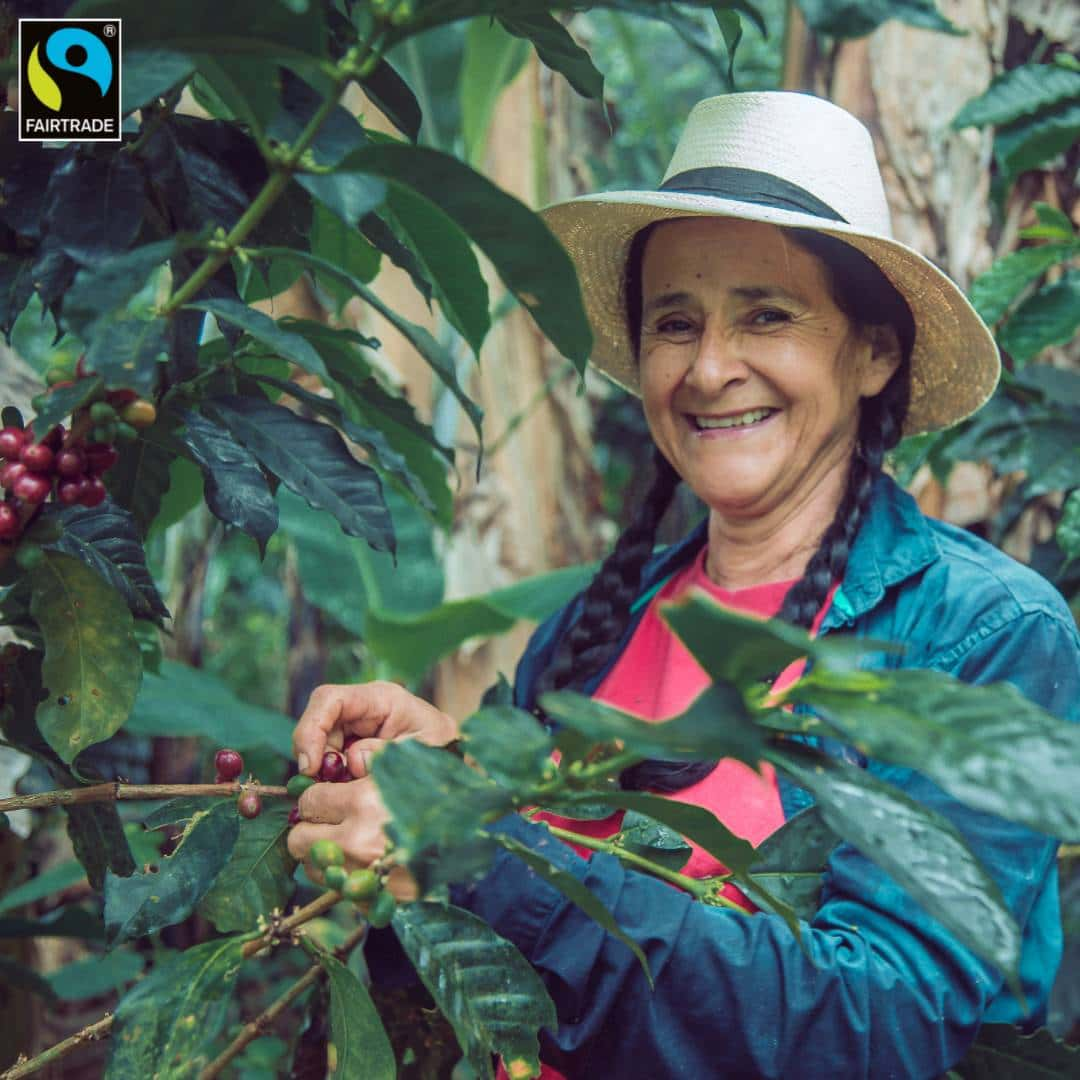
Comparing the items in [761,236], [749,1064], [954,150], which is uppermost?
[954,150]

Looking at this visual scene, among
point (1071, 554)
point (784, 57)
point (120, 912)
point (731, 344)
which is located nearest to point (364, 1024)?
point (120, 912)

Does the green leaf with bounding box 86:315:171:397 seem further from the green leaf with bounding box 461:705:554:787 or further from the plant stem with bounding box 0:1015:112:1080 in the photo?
the plant stem with bounding box 0:1015:112:1080

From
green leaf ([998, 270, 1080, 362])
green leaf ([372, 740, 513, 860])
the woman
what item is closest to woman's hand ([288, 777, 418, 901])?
the woman

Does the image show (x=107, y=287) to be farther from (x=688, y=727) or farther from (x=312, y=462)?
(x=688, y=727)

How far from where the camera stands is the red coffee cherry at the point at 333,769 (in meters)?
0.99

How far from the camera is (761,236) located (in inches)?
53.2

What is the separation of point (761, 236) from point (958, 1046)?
32.8 inches

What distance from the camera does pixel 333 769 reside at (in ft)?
3.23

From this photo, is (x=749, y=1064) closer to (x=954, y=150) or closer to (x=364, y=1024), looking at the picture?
(x=364, y=1024)

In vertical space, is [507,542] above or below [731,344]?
below

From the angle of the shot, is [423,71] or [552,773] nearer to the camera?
[552,773]

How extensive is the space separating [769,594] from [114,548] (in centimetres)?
78

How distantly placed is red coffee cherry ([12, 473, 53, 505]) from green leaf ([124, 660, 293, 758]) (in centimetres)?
162

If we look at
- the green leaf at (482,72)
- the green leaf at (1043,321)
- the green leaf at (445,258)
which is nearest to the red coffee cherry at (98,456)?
the green leaf at (445,258)
